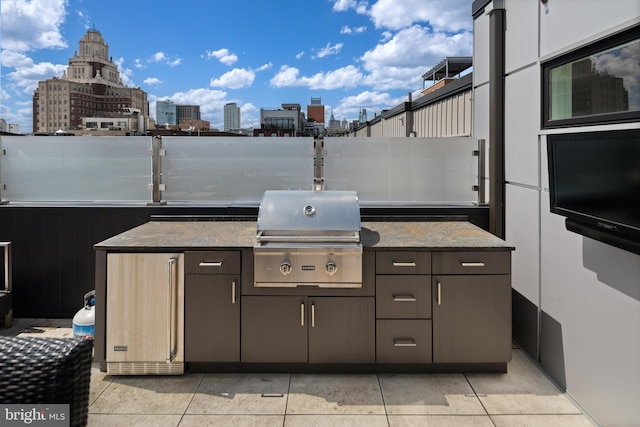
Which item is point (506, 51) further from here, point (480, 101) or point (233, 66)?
point (233, 66)

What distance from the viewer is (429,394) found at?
2393 mm

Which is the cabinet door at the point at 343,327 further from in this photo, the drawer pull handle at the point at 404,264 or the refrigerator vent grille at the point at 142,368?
the refrigerator vent grille at the point at 142,368

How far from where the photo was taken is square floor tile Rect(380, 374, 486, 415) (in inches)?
88.5

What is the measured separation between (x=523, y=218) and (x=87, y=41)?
2118 inches

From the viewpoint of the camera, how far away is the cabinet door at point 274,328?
8.36ft

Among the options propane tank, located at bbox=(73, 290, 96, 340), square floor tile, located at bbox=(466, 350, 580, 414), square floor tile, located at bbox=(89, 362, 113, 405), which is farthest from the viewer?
propane tank, located at bbox=(73, 290, 96, 340)

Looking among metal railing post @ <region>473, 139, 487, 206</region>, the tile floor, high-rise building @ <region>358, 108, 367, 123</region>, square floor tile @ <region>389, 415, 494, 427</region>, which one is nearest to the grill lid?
the tile floor

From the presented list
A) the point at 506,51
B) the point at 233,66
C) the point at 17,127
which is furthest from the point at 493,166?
the point at 233,66

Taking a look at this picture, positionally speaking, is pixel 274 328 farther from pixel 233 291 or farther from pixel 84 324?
pixel 84 324

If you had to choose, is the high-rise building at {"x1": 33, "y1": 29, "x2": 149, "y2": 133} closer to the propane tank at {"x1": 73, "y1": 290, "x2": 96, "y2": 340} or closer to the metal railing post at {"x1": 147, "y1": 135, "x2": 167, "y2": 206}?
the metal railing post at {"x1": 147, "y1": 135, "x2": 167, "y2": 206}

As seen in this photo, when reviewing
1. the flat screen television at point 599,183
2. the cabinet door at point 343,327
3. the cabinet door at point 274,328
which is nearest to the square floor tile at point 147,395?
the cabinet door at point 274,328

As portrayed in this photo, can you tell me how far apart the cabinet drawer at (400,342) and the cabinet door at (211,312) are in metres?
0.88

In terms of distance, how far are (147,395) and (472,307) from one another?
198cm

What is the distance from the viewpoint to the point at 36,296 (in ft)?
11.4
